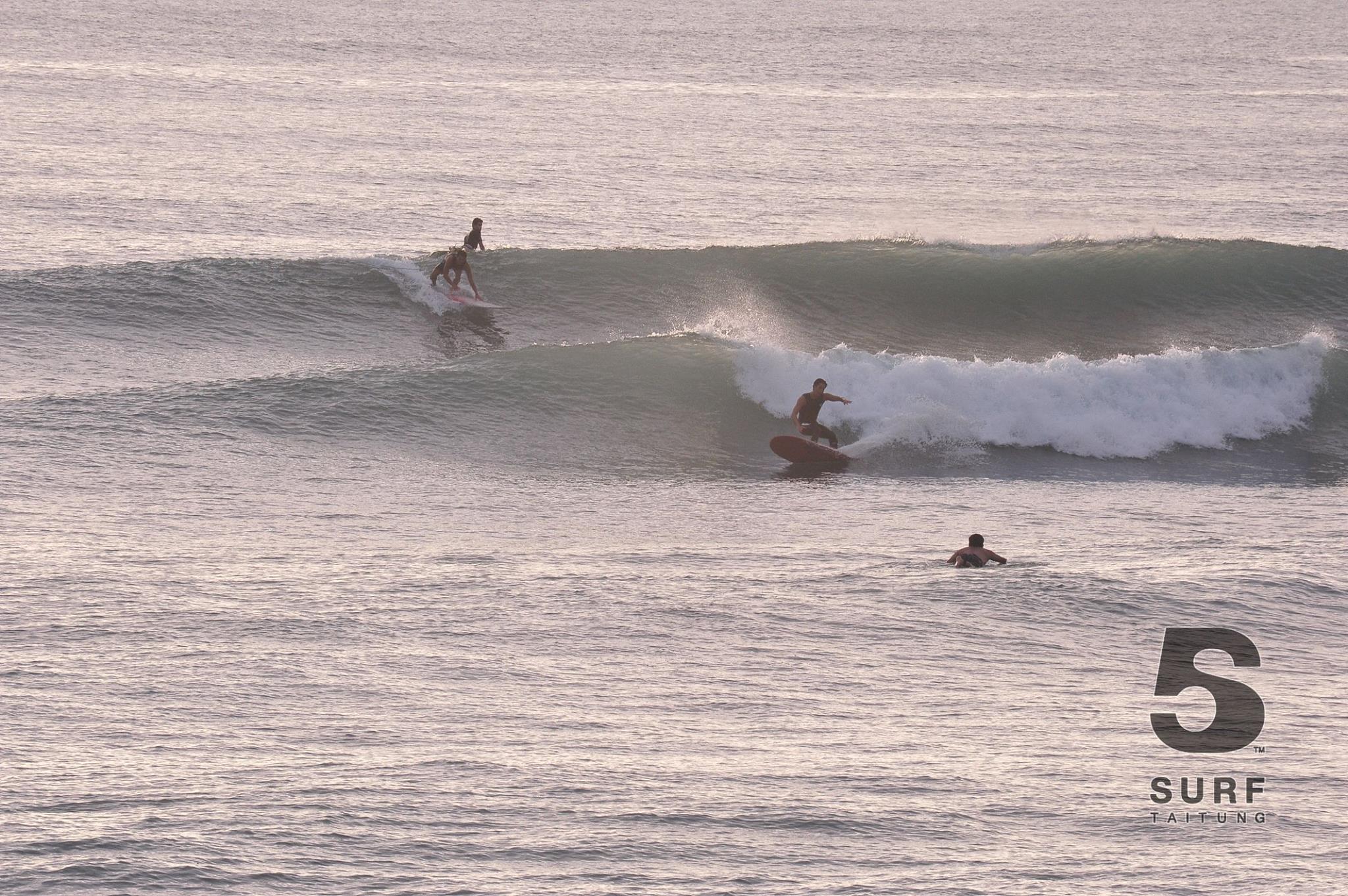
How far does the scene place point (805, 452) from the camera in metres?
17.1

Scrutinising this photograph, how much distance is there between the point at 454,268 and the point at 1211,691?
14980 mm

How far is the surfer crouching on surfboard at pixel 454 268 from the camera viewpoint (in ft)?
73.5

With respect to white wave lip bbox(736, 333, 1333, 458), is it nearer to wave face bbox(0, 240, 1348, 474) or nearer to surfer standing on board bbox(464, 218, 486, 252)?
wave face bbox(0, 240, 1348, 474)

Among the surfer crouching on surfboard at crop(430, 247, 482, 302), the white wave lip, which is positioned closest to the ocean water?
the white wave lip

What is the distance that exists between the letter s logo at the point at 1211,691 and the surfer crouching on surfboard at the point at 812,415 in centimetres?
667

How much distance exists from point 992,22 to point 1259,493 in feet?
203

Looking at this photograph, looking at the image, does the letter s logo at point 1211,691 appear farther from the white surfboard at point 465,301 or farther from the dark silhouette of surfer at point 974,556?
the white surfboard at point 465,301

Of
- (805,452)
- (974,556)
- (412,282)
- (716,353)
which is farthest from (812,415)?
(412,282)

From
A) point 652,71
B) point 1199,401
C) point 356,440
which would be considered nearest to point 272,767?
point 356,440

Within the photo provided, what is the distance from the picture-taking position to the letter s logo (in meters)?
9.31

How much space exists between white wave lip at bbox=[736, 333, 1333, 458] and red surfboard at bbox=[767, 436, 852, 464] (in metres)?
0.49

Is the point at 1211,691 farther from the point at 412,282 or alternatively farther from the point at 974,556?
the point at 412,282

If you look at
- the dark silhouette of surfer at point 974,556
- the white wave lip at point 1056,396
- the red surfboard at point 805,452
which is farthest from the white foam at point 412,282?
the dark silhouette of surfer at point 974,556

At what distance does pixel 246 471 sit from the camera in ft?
50.4
